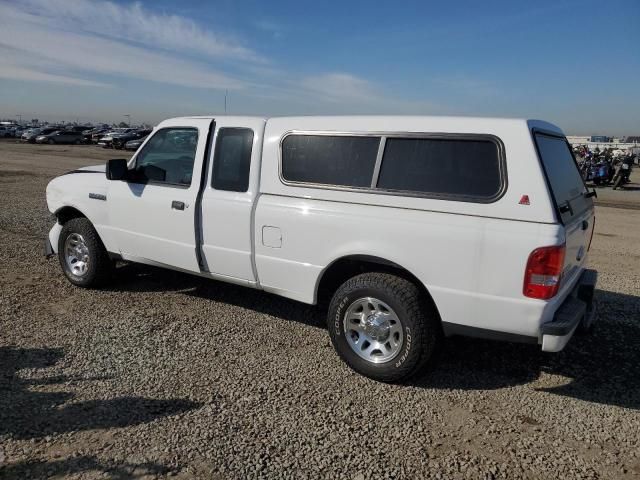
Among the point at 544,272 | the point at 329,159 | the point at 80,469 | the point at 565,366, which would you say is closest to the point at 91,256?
the point at 329,159

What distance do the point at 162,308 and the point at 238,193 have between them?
1.63m

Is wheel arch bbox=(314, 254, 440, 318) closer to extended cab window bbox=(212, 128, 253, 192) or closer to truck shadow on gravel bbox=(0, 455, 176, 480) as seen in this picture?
extended cab window bbox=(212, 128, 253, 192)

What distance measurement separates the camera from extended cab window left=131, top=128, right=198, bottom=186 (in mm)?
4875

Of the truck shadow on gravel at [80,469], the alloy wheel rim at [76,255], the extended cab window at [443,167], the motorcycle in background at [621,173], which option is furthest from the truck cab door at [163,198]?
the motorcycle in background at [621,173]

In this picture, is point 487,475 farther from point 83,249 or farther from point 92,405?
point 83,249

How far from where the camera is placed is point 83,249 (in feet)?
18.5

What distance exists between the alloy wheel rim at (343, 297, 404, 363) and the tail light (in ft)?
3.19

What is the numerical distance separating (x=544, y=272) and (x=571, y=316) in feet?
1.64

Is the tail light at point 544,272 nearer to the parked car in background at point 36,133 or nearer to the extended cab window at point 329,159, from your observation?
the extended cab window at point 329,159

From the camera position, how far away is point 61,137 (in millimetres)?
45250

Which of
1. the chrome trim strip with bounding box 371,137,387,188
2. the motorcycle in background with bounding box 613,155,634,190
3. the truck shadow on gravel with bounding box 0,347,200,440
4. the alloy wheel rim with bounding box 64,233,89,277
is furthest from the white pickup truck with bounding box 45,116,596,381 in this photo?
the motorcycle in background with bounding box 613,155,634,190

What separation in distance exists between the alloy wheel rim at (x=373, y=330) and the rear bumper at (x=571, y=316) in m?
1.00

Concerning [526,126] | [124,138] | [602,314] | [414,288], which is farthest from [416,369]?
[124,138]

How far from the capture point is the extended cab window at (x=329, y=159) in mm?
3967
